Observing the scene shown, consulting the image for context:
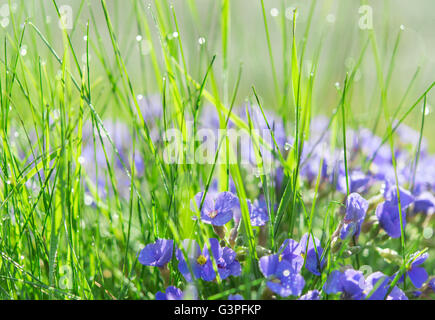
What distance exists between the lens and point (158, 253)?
764 mm

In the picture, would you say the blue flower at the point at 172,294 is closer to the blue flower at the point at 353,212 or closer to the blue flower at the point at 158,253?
the blue flower at the point at 158,253

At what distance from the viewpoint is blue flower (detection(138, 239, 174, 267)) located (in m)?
0.76

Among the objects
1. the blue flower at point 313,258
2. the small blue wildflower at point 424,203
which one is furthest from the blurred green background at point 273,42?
the blue flower at point 313,258

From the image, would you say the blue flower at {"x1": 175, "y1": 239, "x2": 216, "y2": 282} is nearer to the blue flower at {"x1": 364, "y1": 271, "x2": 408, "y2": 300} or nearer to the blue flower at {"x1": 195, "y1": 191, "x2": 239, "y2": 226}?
the blue flower at {"x1": 195, "y1": 191, "x2": 239, "y2": 226}

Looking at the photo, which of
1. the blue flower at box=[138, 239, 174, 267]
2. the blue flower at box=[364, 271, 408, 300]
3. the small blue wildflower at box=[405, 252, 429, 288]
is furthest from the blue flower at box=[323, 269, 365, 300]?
the blue flower at box=[138, 239, 174, 267]

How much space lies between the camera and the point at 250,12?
3.51 m

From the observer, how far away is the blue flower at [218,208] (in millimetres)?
769

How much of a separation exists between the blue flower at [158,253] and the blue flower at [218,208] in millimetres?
68

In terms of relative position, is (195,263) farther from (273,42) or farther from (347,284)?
(273,42)

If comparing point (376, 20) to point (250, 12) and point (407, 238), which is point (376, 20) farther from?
point (407, 238)

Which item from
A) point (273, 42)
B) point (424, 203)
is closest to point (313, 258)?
point (424, 203)

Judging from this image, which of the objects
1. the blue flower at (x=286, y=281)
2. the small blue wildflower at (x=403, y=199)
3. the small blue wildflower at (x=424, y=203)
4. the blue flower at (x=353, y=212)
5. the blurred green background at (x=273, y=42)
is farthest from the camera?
the blurred green background at (x=273, y=42)

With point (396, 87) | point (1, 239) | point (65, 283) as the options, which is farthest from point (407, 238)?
point (396, 87)
